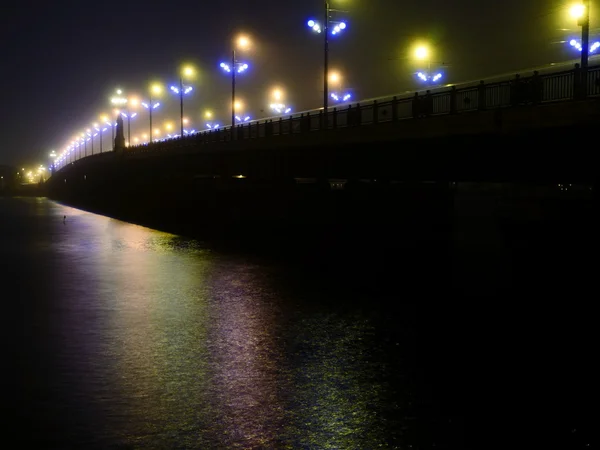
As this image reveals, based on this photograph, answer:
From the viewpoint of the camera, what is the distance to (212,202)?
48.5 meters

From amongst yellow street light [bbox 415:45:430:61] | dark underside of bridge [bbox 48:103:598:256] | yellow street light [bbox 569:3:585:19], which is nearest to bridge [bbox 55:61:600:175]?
dark underside of bridge [bbox 48:103:598:256]

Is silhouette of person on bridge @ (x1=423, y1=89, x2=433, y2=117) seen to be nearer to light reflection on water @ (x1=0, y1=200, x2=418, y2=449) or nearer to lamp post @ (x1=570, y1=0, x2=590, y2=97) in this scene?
lamp post @ (x1=570, y1=0, x2=590, y2=97)

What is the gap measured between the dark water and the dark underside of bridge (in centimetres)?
314

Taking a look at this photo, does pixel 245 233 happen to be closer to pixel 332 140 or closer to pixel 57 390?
pixel 332 140

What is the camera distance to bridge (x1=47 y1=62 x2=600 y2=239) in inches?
912

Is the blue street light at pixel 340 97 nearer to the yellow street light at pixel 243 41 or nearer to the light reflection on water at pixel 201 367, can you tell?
the yellow street light at pixel 243 41

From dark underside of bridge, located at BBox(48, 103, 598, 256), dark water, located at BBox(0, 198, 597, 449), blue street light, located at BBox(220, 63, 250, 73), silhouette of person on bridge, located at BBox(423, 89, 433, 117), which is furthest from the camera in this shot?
blue street light, located at BBox(220, 63, 250, 73)

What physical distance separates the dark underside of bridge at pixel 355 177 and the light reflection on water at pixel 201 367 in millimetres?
10788

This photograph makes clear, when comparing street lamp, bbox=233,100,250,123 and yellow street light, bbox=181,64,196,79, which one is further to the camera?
street lamp, bbox=233,100,250,123

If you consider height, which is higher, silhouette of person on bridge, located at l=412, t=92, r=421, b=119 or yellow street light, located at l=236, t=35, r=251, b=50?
yellow street light, located at l=236, t=35, r=251, b=50

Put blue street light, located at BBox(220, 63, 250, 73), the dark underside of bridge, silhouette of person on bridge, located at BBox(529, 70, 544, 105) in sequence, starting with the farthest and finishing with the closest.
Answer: blue street light, located at BBox(220, 63, 250, 73) → the dark underside of bridge → silhouette of person on bridge, located at BBox(529, 70, 544, 105)

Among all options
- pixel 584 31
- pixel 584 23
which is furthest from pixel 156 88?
pixel 584 31

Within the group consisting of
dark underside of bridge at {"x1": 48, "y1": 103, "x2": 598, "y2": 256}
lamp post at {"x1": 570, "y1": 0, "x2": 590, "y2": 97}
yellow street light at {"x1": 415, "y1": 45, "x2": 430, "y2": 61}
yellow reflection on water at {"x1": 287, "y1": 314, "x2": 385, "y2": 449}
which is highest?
yellow street light at {"x1": 415, "y1": 45, "x2": 430, "y2": 61}

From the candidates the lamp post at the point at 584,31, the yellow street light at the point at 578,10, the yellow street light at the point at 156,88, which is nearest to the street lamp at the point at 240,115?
the yellow street light at the point at 156,88
